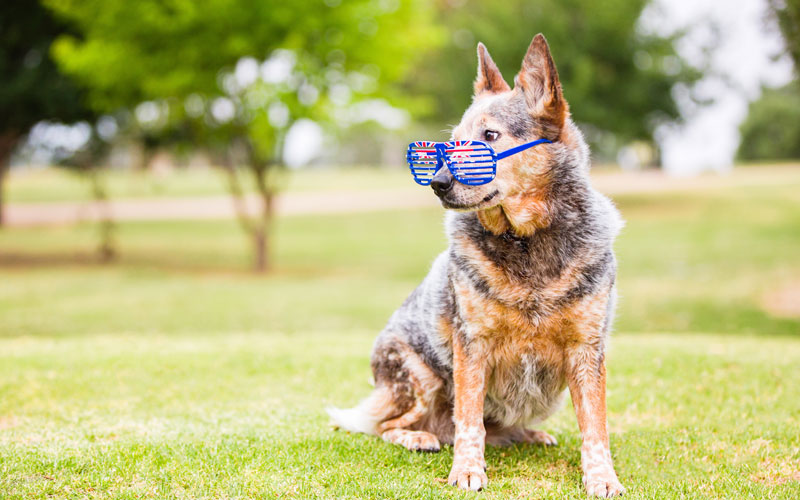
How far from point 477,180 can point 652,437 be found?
2.58 meters

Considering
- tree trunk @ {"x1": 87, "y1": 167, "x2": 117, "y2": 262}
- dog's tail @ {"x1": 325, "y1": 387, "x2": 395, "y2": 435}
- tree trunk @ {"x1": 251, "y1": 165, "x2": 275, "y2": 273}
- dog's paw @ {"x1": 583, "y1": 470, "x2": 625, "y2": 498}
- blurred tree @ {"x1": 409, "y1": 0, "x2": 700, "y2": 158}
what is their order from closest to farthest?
dog's paw @ {"x1": 583, "y1": 470, "x2": 625, "y2": 498} < dog's tail @ {"x1": 325, "y1": 387, "x2": 395, "y2": 435} < tree trunk @ {"x1": 251, "y1": 165, "x2": 275, "y2": 273} < tree trunk @ {"x1": 87, "y1": 167, "x2": 117, "y2": 262} < blurred tree @ {"x1": 409, "y1": 0, "x2": 700, "y2": 158}

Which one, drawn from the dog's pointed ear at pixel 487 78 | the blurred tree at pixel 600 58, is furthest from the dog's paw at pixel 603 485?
the blurred tree at pixel 600 58

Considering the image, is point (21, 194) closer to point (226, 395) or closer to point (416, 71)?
point (416, 71)

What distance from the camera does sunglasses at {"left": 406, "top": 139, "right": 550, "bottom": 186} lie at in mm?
3988

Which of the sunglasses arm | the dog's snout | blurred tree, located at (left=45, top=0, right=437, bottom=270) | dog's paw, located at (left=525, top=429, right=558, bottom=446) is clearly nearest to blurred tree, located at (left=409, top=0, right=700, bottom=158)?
blurred tree, located at (left=45, top=0, right=437, bottom=270)

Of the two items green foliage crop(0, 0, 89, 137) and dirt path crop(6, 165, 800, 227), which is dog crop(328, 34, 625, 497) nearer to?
green foliage crop(0, 0, 89, 137)

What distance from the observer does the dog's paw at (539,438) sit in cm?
516

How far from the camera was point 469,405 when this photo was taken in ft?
14.2

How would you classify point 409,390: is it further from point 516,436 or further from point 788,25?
point 788,25

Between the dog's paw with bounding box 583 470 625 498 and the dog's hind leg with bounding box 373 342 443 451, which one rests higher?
the dog's hind leg with bounding box 373 342 443 451

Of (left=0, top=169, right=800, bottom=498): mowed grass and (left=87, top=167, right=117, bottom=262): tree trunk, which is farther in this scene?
(left=87, top=167, right=117, bottom=262): tree trunk

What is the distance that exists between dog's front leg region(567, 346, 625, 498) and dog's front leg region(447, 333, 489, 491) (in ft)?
1.73

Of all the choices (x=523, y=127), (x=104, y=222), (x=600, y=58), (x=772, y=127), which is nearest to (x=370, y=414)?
(x=523, y=127)

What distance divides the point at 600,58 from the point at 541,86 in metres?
27.5
